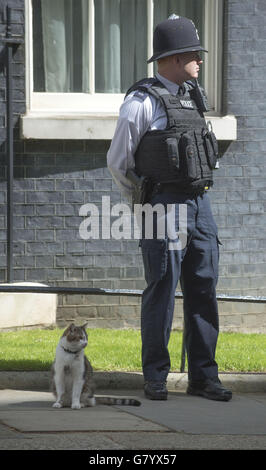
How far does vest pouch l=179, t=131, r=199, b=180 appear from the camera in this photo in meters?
6.33

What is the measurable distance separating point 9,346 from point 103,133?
8.82ft

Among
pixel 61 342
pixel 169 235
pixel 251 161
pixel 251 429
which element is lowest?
pixel 251 429

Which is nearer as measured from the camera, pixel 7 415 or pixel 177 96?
pixel 7 415

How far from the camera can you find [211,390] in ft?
21.7

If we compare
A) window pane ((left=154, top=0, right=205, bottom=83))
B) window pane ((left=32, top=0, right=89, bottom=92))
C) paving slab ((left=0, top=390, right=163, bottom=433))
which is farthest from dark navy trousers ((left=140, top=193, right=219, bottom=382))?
window pane ((left=154, top=0, right=205, bottom=83))

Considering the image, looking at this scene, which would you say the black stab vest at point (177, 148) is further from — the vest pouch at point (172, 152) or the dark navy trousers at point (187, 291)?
the dark navy trousers at point (187, 291)

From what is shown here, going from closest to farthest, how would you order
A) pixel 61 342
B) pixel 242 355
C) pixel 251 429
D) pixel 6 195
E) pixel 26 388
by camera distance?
pixel 251 429 < pixel 61 342 < pixel 26 388 < pixel 242 355 < pixel 6 195

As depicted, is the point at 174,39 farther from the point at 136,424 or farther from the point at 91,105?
the point at 91,105

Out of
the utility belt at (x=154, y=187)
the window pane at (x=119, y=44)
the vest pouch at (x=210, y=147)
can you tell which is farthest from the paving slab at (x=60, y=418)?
Result: the window pane at (x=119, y=44)

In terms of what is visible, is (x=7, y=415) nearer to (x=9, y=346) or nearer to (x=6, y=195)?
(x=9, y=346)

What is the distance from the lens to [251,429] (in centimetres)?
559

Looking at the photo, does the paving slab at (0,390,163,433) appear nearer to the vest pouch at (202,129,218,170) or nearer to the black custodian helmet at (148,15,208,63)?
the vest pouch at (202,129,218,170)

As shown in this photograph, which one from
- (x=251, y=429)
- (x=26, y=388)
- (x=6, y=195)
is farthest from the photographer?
(x=6, y=195)

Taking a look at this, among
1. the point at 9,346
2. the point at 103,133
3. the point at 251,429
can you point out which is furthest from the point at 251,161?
the point at 251,429
